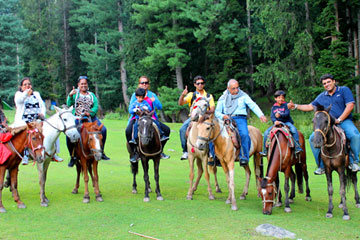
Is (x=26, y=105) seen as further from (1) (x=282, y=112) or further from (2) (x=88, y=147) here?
(1) (x=282, y=112)

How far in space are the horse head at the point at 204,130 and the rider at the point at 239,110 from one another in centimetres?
86

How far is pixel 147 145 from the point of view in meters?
9.20

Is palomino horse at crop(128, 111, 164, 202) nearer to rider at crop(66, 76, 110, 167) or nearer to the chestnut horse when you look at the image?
rider at crop(66, 76, 110, 167)

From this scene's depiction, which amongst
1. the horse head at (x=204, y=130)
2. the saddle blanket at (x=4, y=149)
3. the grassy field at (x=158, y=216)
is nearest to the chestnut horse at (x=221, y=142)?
the horse head at (x=204, y=130)

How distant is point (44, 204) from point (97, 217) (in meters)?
1.52

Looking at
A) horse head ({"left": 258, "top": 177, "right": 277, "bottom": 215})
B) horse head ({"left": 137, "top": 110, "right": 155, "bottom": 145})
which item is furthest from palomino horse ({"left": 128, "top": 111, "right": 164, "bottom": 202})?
horse head ({"left": 258, "top": 177, "right": 277, "bottom": 215})

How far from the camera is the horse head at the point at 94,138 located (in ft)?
28.4

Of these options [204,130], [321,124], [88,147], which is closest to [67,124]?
[88,147]

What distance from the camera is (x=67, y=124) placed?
28.1ft

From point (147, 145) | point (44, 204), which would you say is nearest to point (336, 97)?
point (147, 145)

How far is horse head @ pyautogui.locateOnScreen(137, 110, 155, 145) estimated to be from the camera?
870cm

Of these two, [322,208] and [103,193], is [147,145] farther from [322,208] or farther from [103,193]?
[322,208]

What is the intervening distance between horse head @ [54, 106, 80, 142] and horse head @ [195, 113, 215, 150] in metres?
2.76

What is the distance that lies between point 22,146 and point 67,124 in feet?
3.46
